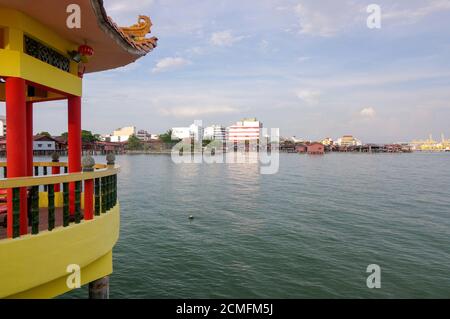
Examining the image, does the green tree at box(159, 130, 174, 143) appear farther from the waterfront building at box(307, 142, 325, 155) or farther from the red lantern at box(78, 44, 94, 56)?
the red lantern at box(78, 44, 94, 56)

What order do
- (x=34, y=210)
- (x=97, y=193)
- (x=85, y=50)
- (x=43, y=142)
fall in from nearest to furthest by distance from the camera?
(x=34, y=210), (x=97, y=193), (x=85, y=50), (x=43, y=142)

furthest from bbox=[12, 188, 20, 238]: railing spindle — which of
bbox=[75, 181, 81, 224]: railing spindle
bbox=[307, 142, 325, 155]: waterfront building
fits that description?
bbox=[307, 142, 325, 155]: waterfront building

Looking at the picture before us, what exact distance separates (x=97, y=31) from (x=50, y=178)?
3.65m

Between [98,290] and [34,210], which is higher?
[34,210]

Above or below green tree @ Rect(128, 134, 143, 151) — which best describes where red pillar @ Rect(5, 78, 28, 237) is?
below

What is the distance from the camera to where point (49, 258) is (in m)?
5.44

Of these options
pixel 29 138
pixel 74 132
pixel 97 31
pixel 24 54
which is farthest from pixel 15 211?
pixel 29 138

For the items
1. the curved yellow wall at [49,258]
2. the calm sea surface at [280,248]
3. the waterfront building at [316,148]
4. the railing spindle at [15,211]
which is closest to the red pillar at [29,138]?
the curved yellow wall at [49,258]

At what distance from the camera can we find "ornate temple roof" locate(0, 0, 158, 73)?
5.84m

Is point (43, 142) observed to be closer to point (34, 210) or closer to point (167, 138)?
point (167, 138)

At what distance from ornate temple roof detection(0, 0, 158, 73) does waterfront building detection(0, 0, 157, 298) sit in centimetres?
2

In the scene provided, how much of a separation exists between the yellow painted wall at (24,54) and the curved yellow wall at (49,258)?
291 centimetres

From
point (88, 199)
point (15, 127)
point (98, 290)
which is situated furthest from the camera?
point (98, 290)
